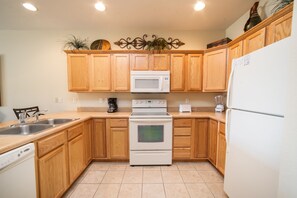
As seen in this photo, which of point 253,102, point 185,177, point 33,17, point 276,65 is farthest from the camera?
point 33,17

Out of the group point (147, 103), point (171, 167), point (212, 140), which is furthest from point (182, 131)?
point (147, 103)

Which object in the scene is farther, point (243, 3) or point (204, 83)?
point (204, 83)

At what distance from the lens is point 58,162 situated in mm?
1602

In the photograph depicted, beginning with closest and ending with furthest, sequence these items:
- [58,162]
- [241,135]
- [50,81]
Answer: [241,135] < [58,162] < [50,81]

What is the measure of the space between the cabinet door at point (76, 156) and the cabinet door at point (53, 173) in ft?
0.39

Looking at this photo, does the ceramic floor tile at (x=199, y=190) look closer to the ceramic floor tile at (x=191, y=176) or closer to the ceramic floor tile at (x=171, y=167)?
the ceramic floor tile at (x=191, y=176)

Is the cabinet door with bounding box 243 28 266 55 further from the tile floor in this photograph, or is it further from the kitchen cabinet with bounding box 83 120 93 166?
the kitchen cabinet with bounding box 83 120 93 166

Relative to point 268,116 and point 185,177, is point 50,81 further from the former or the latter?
point 268,116

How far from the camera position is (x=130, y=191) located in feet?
6.08

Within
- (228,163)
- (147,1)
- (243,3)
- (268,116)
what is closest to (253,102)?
(268,116)

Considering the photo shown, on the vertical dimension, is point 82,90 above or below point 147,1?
below

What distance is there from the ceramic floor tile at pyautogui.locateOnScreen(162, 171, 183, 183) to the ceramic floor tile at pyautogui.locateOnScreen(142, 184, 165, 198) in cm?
18

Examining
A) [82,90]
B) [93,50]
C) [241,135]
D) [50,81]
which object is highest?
[93,50]

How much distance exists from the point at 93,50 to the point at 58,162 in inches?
82.0
